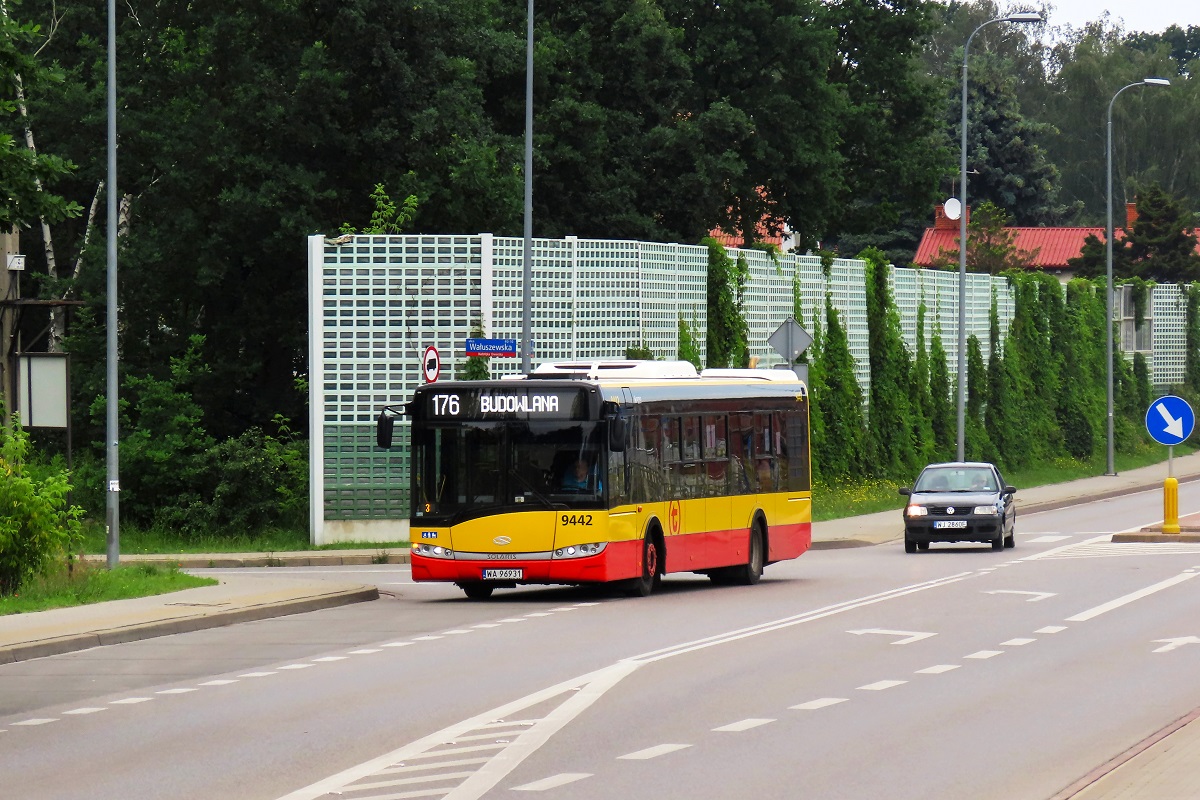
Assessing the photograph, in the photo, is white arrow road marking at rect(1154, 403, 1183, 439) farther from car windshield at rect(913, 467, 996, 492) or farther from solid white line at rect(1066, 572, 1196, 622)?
solid white line at rect(1066, 572, 1196, 622)

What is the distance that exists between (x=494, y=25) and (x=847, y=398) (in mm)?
11633

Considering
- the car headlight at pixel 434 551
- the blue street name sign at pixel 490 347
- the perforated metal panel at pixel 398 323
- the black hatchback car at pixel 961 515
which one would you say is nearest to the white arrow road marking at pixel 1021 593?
the car headlight at pixel 434 551

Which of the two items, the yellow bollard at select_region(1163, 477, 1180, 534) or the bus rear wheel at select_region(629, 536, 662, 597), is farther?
the yellow bollard at select_region(1163, 477, 1180, 534)

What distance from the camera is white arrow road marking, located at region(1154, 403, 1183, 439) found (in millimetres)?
32375

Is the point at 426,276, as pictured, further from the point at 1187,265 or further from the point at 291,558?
the point at 1187,265

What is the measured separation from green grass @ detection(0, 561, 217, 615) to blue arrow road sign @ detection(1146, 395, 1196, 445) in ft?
52.7

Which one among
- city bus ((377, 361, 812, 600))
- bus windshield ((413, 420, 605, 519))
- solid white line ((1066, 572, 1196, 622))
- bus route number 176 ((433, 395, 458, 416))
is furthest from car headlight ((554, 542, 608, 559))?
solid white line ((1066, 572, 1196, 622))

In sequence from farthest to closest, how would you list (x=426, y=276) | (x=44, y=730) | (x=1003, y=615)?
(x=426, y=276) → (x=1003, y=615) → (x=44, y=730)

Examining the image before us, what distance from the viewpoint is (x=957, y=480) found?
111 feet

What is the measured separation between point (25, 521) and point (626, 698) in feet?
32.3

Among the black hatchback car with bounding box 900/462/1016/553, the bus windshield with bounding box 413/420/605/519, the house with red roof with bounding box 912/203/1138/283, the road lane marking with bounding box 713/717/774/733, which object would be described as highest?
the house with red roof with bounding box 912/203/1138/283

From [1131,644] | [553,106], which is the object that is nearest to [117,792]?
[1131,644]

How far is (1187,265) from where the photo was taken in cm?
8894

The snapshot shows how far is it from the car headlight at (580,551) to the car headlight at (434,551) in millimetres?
1270
